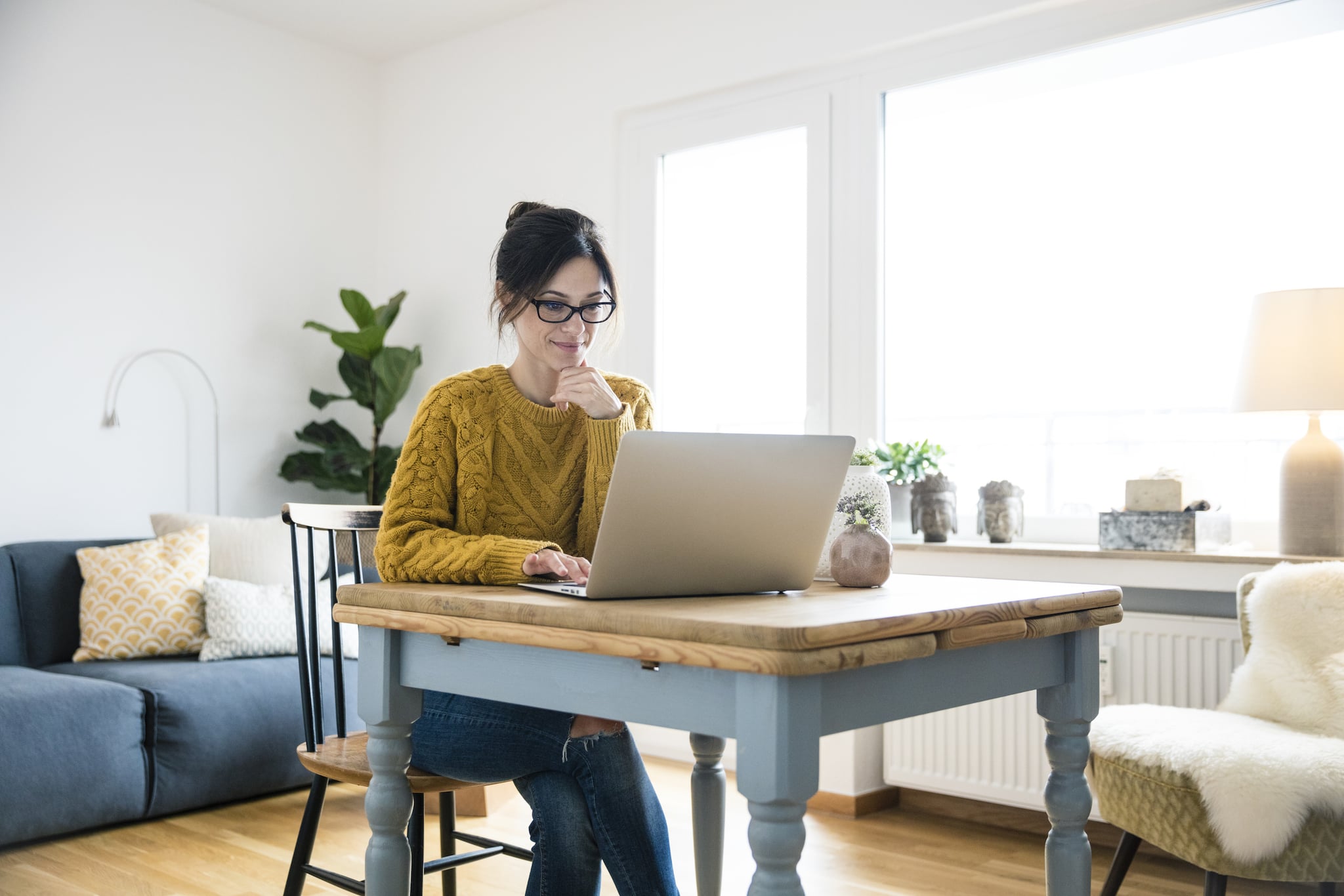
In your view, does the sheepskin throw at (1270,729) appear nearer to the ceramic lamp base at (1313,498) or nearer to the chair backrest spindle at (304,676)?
the ceramic lamp base at (1313,498)

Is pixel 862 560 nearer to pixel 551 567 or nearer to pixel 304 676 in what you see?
pixel 551 567

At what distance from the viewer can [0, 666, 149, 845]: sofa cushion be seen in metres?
2.58

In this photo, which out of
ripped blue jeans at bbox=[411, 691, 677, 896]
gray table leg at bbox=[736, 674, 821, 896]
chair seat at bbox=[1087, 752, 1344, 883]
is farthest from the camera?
chair seat at bbox=[1087, 752, 1344, 883]

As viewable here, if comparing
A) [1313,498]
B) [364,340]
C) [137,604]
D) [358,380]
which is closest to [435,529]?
[1313,498]

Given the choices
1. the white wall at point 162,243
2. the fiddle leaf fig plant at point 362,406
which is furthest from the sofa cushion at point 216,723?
the fiddle leaf fig plant at point 362,406

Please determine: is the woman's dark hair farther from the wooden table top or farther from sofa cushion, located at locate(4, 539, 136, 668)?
sofa cushion, located at locate(4, 539, 136, 668)

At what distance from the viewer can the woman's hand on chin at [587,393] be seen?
1.68m

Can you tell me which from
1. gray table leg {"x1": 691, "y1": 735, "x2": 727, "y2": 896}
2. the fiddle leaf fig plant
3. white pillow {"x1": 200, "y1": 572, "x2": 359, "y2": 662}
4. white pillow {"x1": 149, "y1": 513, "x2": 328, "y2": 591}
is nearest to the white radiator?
gray table leg {"x1": 691, "y1": 735, "x2": 727, "y2": 896}

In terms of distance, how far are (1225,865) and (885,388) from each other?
5.50ft

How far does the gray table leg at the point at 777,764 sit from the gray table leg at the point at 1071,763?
493mm

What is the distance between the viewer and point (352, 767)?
5.69 feet

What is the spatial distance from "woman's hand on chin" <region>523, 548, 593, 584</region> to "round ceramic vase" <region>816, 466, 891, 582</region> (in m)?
0.35

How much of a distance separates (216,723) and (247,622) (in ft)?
1.12

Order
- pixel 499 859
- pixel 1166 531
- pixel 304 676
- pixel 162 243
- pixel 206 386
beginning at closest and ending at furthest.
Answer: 1. pixel 304 676
2. pixel 1166 531
3. pixel 499 859
4. pixel 162 243
5. pixel 206 386
